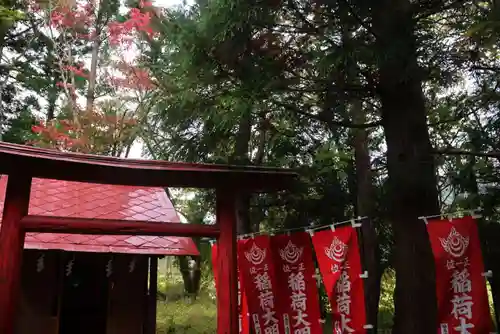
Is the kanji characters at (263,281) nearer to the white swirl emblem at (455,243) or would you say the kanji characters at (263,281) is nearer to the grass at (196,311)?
the white swirl emblem at (455,243)

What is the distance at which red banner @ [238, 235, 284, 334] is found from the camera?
702cm

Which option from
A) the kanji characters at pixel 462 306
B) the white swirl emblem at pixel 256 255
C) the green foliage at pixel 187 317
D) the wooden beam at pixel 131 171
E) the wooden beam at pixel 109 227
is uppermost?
the wooden beam at pixel 131 171

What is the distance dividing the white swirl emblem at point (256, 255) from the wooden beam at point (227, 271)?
1.99 meters

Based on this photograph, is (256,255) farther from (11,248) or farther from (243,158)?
(11,248)

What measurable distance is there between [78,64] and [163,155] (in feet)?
22.8

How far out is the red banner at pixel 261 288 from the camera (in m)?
7.02

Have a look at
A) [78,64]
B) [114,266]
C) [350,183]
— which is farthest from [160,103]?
[78,64]

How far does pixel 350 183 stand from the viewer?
1002 cm

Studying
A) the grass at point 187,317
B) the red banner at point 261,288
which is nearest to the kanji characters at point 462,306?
the red banner at point 261,288

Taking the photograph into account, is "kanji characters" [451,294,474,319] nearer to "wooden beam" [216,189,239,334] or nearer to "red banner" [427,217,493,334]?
"red banner" [427,217,493,334]

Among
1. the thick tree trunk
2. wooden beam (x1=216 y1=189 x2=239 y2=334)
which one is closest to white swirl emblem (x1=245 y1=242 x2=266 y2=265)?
wooden beam (x1=216 y1=189 x2=239 y2=334)

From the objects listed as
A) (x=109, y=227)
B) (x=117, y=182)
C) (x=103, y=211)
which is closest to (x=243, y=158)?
(x=103, y=211)

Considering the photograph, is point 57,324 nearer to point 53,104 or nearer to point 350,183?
point 350,183

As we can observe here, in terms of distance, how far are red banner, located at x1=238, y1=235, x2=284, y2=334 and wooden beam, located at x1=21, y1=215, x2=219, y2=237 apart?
211cm
